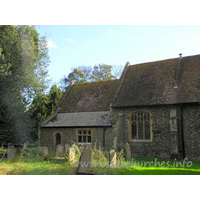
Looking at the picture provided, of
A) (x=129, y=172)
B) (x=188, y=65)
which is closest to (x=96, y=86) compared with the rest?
(x=188, y=65)

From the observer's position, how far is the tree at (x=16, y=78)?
17.2 m

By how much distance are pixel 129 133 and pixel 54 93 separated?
44.8 ft

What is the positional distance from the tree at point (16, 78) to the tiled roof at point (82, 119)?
2588 millimetres

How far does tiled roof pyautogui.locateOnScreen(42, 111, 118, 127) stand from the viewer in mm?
17500

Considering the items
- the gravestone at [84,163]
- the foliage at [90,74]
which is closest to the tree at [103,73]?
the foliage at [90,74]

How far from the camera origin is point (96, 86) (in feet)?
74.5

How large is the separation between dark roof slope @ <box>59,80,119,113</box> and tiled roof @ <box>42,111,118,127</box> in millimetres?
649

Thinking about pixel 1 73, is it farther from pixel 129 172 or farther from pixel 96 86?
pixel 129 172

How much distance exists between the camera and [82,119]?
734 inches

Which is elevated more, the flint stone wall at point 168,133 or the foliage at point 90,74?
the foliage at point 90,74

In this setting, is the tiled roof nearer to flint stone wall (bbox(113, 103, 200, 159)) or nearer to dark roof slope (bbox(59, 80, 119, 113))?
dark roof slope (bbox(59, 80, 119, 113))

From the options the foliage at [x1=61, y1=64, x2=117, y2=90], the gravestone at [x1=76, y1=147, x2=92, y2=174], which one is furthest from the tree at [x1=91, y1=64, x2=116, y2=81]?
the gravestone at [x1=76, y1=147, x2=92, y2=174]

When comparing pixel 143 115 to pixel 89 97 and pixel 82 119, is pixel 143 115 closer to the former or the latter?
pixel 82 119

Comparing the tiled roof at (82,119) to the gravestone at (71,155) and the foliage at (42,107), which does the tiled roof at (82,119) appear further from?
the gravestone at (71,155)
